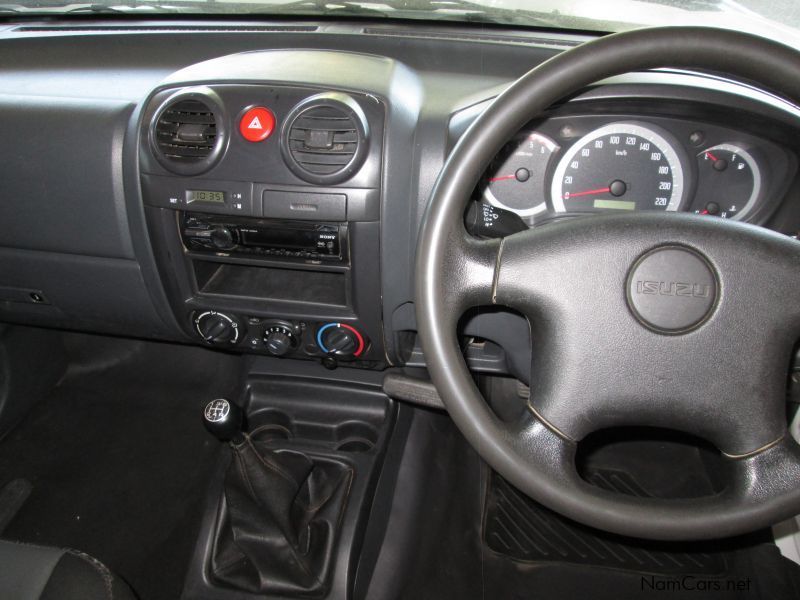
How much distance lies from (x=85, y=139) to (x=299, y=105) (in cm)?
48

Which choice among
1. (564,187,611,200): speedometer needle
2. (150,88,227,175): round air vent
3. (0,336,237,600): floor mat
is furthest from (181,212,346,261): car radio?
(0,336,237,600): floor mat

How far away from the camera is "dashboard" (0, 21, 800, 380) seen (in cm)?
106

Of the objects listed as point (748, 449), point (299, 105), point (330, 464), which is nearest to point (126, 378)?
point (330, 464)

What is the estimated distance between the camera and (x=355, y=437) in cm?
165

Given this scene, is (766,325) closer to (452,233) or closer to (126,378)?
(452,233)

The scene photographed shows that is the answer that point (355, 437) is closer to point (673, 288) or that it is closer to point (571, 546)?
point (571, 546)

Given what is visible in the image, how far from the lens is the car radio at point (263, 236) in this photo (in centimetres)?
113

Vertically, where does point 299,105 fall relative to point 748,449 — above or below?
above

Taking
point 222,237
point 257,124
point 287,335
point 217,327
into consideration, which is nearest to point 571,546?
point 287,335

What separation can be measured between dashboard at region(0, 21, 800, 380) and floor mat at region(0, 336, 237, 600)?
0.60m

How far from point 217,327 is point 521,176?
717mm

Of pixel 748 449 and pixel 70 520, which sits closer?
pixel 748 449

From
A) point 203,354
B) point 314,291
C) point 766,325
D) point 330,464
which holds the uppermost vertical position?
point 766,325

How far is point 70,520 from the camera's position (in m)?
1.71
